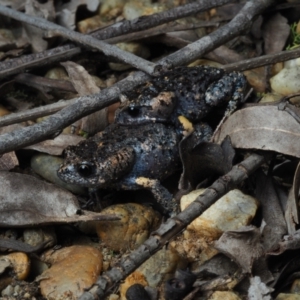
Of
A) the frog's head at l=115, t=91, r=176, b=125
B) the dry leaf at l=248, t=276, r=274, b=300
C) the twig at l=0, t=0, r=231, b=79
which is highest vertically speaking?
the twig at l=0, t=0, r=231, b=79

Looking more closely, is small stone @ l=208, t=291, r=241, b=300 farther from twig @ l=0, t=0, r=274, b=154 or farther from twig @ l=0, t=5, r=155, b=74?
twig @ l=0, t=5, r=155, b=74

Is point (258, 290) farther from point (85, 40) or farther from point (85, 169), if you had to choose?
point (85, 40)

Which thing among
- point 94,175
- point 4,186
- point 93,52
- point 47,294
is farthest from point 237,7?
point 47,294

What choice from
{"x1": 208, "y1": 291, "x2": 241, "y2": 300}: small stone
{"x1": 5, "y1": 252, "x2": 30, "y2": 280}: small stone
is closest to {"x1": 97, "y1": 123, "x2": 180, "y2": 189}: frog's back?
{"x1": 5, "y1": 252, "x2": 30, "y2": 280}: small stone

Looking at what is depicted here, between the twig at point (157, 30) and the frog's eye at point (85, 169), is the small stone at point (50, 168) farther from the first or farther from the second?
the twig at point (157, 30)

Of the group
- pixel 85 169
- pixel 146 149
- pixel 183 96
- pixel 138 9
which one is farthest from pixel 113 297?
pixel 138 9

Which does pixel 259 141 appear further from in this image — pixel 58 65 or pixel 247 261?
pixel 58 65
